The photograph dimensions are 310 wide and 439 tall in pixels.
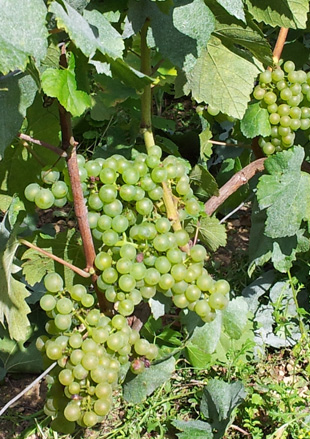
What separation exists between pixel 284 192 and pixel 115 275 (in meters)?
0.55

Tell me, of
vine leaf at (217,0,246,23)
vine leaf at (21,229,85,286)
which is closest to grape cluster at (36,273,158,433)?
vine leaf at (21,229,85,286)

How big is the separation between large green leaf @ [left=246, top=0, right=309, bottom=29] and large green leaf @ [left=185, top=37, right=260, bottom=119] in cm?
9

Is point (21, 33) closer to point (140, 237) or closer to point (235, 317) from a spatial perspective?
point (140, 237)

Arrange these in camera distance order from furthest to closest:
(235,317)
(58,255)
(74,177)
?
(235,317) → (58,255) → (74,177)

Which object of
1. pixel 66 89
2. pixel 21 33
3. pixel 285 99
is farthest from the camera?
pixel 285 99

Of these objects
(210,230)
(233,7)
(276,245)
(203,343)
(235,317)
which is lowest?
(203,343)

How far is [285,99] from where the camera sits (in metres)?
1.36

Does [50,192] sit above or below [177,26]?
below

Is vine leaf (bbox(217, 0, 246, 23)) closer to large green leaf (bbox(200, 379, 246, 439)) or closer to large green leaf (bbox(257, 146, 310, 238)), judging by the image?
large green leaf (bbox(257, 146, 310, 238))

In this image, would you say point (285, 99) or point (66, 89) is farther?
point (285, 99)

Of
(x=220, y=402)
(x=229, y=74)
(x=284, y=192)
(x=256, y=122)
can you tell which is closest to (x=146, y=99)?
(x=229, y=74)

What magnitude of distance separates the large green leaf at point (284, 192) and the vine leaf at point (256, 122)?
0.07 m

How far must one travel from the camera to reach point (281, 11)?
48.1 inches

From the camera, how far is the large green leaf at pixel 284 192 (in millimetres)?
1374
